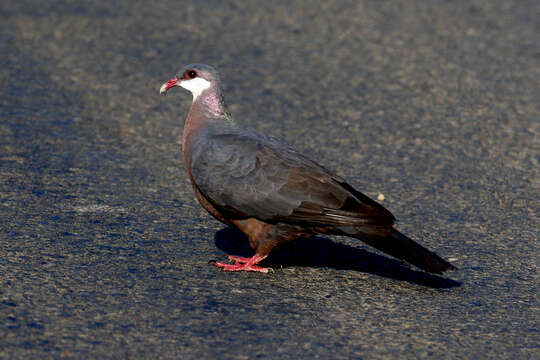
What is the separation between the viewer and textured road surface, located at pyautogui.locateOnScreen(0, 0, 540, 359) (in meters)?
4.25

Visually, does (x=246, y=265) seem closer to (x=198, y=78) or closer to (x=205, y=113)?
(x=205, y=113)

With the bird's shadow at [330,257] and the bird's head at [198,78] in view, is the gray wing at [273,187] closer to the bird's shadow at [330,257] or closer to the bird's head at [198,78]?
the bird's shadow at [330,257]

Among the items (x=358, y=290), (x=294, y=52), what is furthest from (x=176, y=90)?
(x=358, y=290)

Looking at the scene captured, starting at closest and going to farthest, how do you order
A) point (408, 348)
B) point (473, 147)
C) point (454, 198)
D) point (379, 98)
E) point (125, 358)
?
point (125, 358) < point (408, 348) < point (454, 198) < point (473, 147) < point (379, 98)

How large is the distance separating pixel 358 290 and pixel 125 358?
5.23ft

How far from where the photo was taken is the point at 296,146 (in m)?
7.05

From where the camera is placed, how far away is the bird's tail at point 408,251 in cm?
470

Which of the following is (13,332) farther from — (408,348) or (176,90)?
(176,90)

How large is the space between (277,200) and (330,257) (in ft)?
2.36

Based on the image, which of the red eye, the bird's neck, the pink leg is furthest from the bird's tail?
the red eye

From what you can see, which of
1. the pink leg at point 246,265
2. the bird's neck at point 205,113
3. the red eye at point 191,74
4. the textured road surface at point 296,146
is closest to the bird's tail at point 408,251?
the textured road surface at point 296,146

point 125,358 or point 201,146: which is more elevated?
point 201,146

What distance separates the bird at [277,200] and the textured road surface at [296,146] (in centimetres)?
26

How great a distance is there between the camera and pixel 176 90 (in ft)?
26.9
